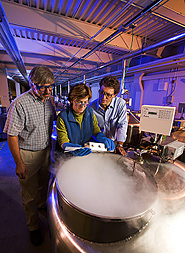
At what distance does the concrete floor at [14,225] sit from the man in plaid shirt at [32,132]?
8cm

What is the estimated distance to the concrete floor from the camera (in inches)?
46.7

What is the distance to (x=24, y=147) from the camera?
1.12 meters

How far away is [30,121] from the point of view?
107 centimetres

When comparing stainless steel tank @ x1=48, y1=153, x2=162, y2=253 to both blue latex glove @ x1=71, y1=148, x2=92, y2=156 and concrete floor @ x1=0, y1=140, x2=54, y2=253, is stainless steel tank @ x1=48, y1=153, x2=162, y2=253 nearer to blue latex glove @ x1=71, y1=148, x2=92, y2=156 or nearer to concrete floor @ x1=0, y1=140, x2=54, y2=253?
blue latex glove @ x1=71, y1=148, x2=92, y2=156

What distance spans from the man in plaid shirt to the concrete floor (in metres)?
0.08

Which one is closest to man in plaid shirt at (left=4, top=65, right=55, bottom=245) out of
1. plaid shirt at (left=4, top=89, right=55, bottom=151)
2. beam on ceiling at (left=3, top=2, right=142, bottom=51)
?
plaid shirt at (left=4, top=89, right=55, bottom=151)

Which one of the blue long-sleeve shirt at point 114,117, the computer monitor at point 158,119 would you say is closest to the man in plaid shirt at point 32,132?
the blue long-sleeve shirt at point 114,117

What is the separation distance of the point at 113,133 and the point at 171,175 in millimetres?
941

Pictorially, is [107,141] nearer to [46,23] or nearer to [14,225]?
[14,225]

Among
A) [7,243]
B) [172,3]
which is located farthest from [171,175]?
[172,3]

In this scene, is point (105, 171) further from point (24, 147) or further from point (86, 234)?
point (24, 147)

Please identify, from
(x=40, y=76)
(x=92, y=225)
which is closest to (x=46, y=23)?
(x=40, y=76)

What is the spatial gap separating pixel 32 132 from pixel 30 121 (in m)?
0.10

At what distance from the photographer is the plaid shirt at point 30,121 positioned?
99 cm
